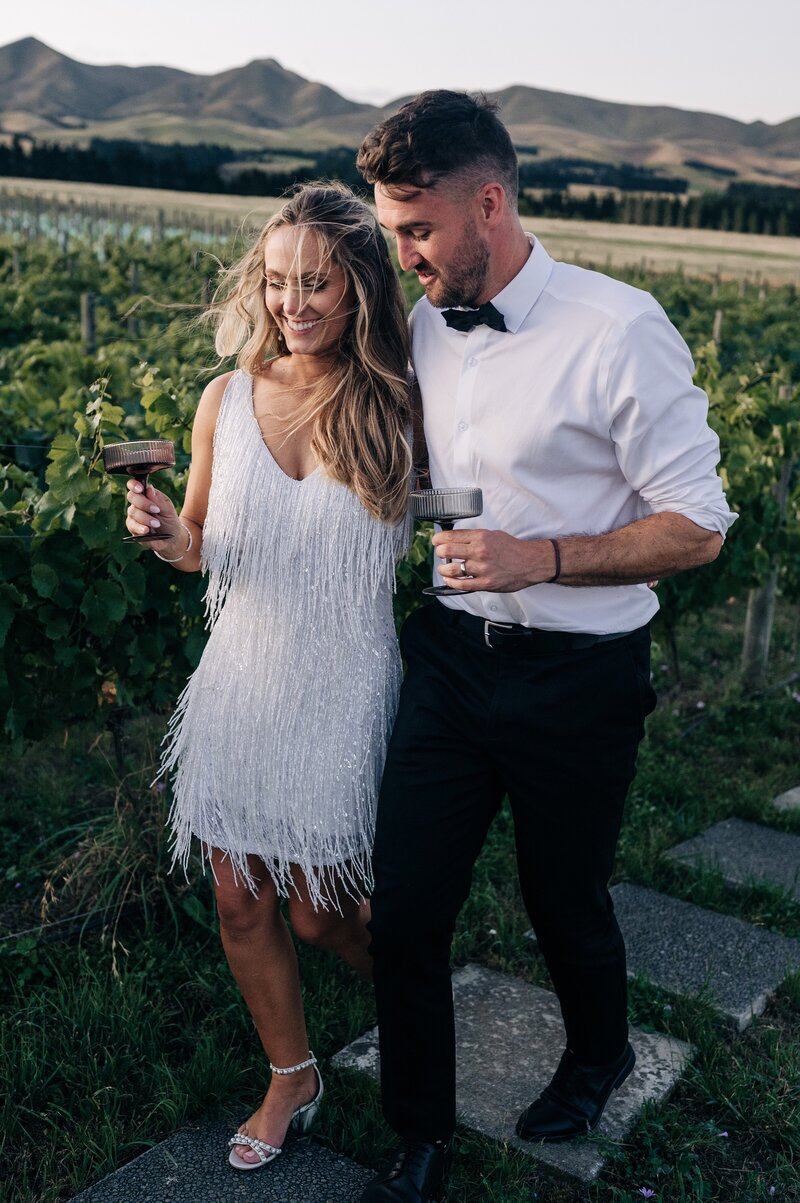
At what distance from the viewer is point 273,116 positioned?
517 ft

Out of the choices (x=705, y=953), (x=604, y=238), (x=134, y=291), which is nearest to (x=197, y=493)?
(x=705, y=953)

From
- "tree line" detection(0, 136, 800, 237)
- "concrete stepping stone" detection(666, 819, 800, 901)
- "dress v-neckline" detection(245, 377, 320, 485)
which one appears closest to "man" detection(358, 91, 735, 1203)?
"dress v-neckline" detection(245, 377, 320, 485)

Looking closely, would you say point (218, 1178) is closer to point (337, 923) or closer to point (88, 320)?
point (337, 923)

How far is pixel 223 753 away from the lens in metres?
2.50

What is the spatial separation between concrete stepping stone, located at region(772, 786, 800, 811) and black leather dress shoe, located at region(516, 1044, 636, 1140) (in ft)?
6.79

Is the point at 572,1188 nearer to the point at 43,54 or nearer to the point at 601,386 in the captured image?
the point at 601,386

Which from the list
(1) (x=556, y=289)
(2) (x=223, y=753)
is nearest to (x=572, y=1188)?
(2) (x=223, y=753)

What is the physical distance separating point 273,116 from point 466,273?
168495 mm

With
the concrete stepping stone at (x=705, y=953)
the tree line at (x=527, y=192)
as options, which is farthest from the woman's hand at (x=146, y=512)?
the tree line at (x=527, y=192)

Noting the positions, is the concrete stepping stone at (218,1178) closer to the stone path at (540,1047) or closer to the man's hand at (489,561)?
the stone path at (540,1047)

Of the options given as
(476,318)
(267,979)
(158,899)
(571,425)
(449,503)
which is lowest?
(158,899)

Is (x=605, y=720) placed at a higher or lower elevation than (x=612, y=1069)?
higher

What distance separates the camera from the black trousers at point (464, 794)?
7.55 ft

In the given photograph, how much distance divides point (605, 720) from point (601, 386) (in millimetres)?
642
